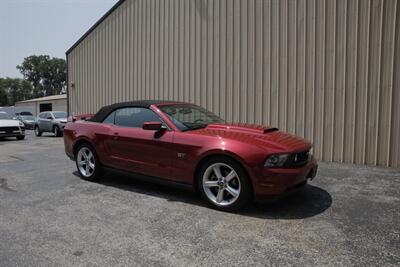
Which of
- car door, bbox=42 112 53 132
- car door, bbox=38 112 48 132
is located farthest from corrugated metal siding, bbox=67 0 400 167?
car door, bbox=38 112 48 132

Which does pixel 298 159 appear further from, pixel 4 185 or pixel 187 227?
pixel 4 185

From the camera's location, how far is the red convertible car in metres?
4.30

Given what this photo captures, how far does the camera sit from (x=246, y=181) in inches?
171

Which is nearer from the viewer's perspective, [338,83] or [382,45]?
[382,45]

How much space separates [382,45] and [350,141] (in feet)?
6.67

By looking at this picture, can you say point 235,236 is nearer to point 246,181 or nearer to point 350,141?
point 246,181

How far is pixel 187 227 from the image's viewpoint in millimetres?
4023

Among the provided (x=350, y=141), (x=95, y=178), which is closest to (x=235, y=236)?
(x=95, y=178)

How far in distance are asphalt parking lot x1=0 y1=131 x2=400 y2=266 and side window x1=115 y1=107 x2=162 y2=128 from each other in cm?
106

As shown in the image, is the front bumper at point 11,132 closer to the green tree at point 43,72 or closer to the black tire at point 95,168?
the black tire at point 95,168

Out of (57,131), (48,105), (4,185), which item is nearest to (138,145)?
(4,185)

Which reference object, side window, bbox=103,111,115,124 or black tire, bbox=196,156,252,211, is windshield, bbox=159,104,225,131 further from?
side window, bbox=103,111,115,124

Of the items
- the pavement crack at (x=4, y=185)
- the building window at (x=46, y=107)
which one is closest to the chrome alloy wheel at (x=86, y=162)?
the pavement crack at (x=4, y=185)

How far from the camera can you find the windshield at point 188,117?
5219 millimetres
